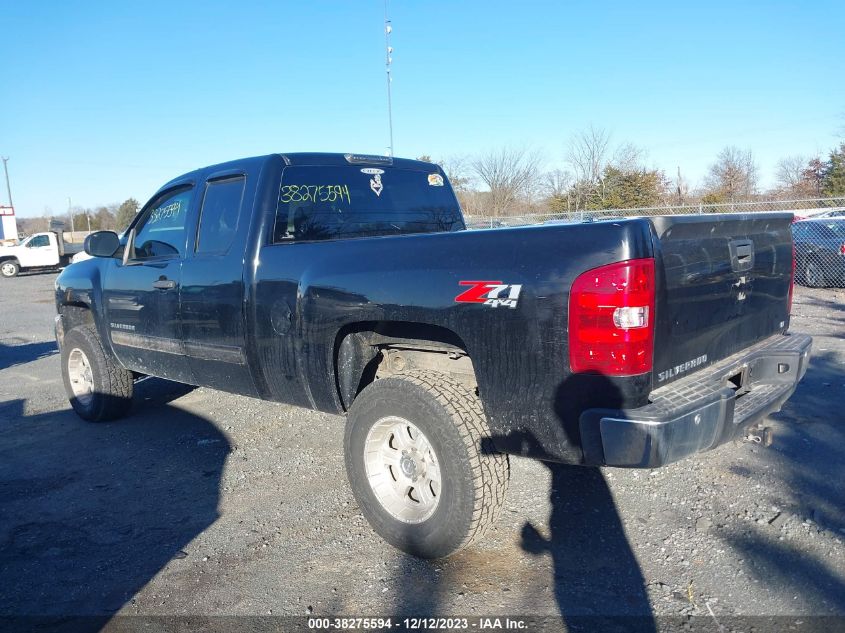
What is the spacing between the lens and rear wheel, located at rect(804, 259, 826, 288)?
42.1 feet

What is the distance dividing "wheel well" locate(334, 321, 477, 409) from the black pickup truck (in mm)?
13

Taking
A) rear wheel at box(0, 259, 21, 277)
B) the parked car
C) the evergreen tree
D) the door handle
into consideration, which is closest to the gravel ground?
the door handle

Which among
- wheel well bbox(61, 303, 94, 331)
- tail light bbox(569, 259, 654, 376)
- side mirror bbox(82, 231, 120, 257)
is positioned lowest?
wheel well bbox(61, 303, 94, 331)

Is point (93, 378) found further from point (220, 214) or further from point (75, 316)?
point (220, 214)

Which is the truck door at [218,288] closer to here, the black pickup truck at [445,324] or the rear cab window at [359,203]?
the black pickup truck at [445,324]

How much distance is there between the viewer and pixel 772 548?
3217mm

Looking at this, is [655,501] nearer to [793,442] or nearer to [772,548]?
[772,548]

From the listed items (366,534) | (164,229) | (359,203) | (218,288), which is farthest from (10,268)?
(366,534)

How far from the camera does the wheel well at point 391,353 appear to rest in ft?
11.0


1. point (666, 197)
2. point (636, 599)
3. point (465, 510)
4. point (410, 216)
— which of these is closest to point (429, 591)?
point (465, 510)

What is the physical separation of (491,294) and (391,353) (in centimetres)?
118

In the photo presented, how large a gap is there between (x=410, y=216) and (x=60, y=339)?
3763 mm

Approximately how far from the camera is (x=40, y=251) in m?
27.0

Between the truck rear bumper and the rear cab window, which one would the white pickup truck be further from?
the truck rear bumper
